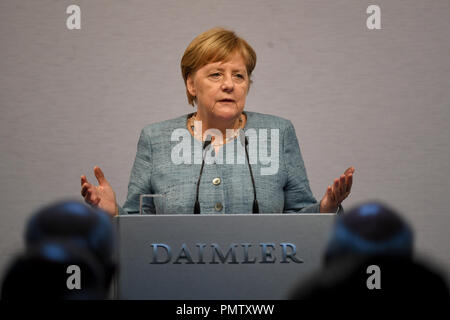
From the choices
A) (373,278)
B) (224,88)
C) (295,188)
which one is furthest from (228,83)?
(373,278)

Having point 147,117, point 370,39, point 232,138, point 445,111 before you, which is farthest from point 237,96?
point 445,111

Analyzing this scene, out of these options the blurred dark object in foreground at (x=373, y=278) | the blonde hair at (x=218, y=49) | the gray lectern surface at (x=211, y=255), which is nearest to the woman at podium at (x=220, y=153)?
the blonde hair at (x=218, y=49)

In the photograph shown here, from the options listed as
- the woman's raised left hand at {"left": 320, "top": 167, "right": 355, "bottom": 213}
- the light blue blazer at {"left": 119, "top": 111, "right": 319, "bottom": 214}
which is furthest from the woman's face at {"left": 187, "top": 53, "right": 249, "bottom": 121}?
the woman's raised left hand at {"left": 320, "top": 167, "right": 355, "bottom": 213}

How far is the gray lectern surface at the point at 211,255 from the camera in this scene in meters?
1.34

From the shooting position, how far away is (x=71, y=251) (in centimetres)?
69

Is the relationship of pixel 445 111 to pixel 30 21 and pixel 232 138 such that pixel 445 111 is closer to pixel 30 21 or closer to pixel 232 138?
pixel 232 138

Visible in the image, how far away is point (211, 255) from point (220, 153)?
0.79 metres

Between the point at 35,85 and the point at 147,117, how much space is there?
67 centimetres

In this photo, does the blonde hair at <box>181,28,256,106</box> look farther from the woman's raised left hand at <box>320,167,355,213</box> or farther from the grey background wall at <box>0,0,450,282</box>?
the grey background wall at <box>0,0,450,282</box>

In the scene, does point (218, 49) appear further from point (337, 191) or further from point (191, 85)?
point (337, 191)

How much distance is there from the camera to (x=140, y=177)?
219 cm

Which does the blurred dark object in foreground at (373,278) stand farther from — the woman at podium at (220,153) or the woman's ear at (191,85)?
the woman's ear at (191,85)

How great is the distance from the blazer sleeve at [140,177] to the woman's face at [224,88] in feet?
0.88

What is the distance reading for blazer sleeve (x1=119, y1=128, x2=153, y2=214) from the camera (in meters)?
2.16
